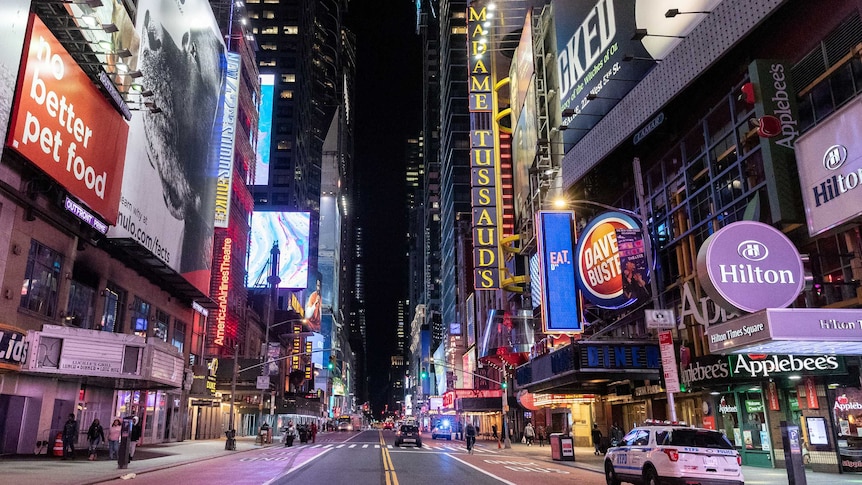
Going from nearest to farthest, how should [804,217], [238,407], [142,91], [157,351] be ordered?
[804,217], [157,351], [142,91], [238,407]

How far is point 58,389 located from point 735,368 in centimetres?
2922

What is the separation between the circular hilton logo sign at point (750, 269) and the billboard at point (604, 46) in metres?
11.6

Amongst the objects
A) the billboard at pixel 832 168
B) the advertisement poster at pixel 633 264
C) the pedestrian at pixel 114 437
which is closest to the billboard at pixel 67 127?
the pedestrian at pixel 114 437

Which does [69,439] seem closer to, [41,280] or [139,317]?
[41,280]

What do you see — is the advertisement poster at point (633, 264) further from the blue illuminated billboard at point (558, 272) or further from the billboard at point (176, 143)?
the billboard at point (176, 143)

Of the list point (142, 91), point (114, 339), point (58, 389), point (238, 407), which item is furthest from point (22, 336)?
point (238, 407)

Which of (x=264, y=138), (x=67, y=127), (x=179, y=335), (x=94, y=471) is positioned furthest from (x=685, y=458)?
(x=264, y=138)

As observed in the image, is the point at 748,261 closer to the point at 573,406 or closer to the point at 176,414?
the point at 573,406

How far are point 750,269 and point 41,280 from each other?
2803 cm

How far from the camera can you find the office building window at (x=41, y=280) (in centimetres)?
2564

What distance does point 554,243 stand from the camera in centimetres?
3625

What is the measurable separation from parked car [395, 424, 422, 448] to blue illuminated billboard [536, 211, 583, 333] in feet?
48.2

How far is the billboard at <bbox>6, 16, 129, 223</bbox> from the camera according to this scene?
23484 mm

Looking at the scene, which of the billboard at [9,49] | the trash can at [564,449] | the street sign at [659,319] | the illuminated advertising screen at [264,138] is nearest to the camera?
the street sign at [659,319]
